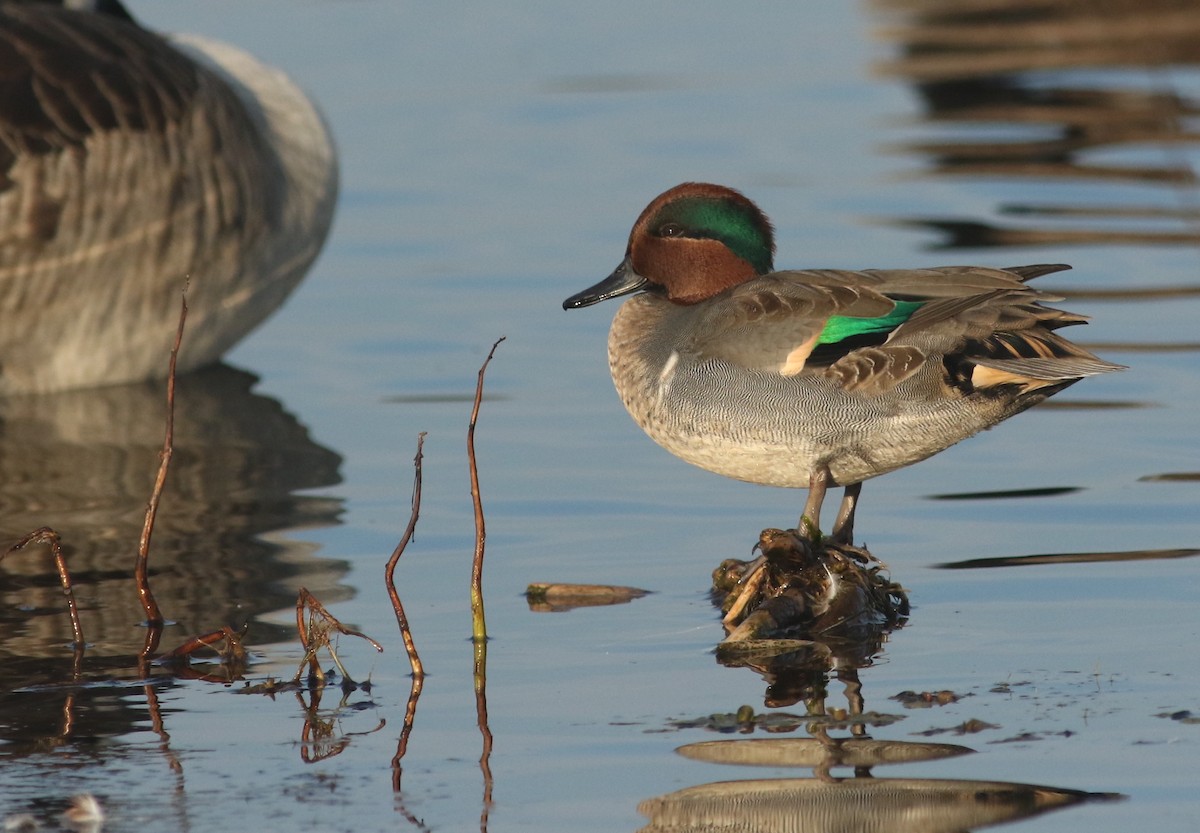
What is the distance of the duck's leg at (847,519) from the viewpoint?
20.7ft

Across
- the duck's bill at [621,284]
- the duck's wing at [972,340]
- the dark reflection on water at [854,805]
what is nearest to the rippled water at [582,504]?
the dark reflection on water at [854,805]

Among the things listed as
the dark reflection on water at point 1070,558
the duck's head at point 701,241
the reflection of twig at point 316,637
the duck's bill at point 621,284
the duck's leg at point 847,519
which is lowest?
the reflection of twig at point 316,637

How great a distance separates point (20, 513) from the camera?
745 centimetres

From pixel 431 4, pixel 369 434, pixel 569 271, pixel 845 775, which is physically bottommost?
pixel 845 775

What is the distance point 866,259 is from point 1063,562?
4.34m

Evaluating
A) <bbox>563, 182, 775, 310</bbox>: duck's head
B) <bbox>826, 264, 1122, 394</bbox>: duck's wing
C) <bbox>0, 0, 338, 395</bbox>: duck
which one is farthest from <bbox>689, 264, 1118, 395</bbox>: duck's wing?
<bbox>0, 0, 338, 395</bbox>: duck

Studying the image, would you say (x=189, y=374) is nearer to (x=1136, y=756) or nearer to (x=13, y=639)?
(x=13, y=639)

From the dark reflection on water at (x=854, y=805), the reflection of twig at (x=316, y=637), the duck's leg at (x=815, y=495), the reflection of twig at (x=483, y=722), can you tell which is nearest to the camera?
the dark reflection on water at (x=854, y=805)

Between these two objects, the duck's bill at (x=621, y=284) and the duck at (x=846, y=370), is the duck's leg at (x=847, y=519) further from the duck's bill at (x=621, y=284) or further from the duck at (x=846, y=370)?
the duck's bill at (x=621, y=284)

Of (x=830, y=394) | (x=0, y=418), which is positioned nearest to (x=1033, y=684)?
(x=830, y=394)

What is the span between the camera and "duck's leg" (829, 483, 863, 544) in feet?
20.7

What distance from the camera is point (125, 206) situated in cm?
898

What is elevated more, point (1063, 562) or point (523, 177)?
point (523, 177)

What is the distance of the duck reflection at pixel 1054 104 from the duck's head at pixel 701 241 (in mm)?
4036
